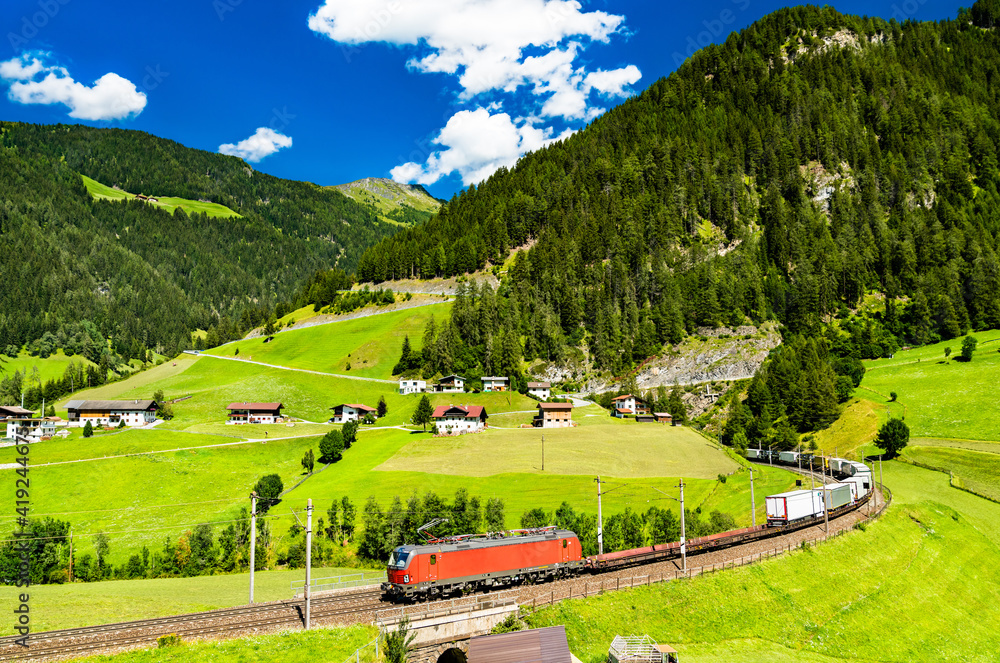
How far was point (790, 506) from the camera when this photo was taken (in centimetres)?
6016

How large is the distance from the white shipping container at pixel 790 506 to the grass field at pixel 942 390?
48240 mm

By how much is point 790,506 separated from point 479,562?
123 feet

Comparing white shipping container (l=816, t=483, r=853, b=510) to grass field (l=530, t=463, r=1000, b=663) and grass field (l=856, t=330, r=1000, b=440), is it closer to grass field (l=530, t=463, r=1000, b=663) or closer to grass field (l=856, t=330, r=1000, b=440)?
grass field (l=530, t=463, r=1000, b=663)

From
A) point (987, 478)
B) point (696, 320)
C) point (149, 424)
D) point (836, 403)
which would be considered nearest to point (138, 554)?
point (149, 424)

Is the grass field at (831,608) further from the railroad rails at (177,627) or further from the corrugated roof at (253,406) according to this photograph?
the corrugated roof at (253,406)

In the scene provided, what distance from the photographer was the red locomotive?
37688mm

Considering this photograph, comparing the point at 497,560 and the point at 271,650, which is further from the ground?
the point at 271,650

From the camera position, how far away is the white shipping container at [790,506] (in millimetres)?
60125

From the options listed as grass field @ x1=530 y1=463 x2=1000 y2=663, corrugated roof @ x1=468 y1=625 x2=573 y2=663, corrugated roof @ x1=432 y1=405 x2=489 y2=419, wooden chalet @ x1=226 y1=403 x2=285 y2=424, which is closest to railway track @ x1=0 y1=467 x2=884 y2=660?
grass field @ x1=530 y1=463 x2=1000 y2=663

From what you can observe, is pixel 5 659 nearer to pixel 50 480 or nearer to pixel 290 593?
pixel 290 593

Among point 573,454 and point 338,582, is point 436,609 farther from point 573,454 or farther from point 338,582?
point 573,454

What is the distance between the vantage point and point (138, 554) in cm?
6531

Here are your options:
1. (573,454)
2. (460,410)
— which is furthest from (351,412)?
(573,454)

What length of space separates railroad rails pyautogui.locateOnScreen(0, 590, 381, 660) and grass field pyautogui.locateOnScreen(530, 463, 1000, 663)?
12.7 m
